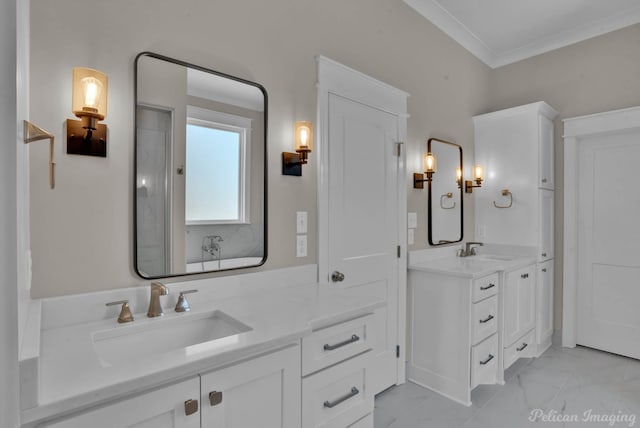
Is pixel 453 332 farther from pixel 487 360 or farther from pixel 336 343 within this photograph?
pixel 336 343

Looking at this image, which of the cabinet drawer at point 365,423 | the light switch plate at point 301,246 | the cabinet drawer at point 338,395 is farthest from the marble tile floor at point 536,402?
the light switch plate at point 301,246

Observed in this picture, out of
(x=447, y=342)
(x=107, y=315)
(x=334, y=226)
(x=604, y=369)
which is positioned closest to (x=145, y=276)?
(x=107, y=315)

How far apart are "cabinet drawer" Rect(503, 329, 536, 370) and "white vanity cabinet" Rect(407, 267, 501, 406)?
0.46 ft

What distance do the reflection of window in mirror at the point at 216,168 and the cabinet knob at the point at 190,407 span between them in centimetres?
78

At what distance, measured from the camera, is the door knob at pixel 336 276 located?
6.93ft

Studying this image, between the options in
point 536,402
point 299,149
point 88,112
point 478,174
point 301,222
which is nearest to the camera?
point 88,112

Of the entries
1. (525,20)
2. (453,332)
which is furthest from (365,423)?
(525,20)

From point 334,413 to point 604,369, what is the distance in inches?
109

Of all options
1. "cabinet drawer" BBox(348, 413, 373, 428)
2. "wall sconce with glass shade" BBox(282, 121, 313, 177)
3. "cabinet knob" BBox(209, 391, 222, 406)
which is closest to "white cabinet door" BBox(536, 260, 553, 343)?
"cabinet drawer" BBox(348, 413, 373, 428)

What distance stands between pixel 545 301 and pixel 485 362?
50.9 inches

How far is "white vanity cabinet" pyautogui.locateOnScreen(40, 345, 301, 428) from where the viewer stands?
2.69ft

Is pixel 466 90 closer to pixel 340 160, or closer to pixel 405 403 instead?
pixel 340 160

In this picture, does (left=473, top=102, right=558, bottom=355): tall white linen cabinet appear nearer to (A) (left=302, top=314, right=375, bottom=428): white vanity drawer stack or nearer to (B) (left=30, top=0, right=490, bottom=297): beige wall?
(B) (left=30, top=0, right=490, bottom=297): beige wall

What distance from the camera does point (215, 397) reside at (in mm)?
973
